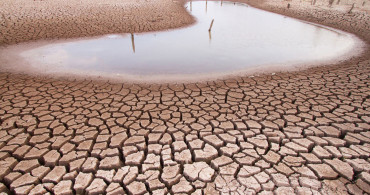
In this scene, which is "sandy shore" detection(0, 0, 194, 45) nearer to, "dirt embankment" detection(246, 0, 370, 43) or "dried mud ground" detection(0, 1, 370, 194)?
"dried mud ground" detection(0, 1, 370, 194)

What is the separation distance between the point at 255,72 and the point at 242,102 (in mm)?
1950

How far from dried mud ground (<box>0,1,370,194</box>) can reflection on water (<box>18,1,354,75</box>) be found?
4.40 ft

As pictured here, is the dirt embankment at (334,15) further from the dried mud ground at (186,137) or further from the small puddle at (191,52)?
the dried mud ground at (186,137)

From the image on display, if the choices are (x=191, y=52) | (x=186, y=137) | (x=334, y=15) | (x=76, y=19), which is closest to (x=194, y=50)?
(x=191, y=52)

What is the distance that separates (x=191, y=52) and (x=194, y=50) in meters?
0.27

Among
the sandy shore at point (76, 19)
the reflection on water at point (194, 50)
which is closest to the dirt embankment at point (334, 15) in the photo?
the reflection on water at point (194, 50)

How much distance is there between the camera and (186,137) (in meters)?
3.06

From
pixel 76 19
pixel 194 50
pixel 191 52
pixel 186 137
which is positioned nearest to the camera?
pixel 186 137

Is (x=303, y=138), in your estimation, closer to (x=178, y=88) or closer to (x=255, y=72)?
(x=178, y=88)

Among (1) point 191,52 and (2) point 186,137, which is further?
(1) point 191,52

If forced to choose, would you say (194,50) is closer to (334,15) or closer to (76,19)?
(76,19)

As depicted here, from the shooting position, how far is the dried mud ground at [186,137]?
2.38 metres

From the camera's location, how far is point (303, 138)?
3020 millimetres

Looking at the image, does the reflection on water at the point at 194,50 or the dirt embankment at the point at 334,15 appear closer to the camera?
the reflection on water at the point at 194,50
